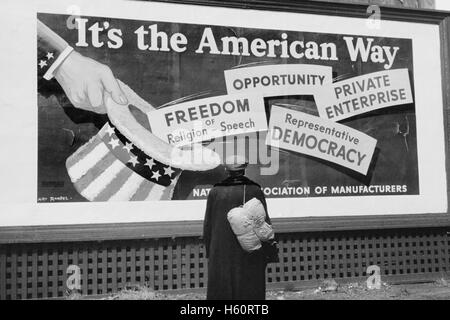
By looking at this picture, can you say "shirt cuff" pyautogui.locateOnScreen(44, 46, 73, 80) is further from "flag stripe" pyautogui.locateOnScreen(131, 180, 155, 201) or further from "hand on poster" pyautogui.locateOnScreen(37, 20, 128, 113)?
"flag stripe" pyautogui.locateOnScreen(131, 180, 155, 201)

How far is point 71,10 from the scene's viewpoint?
6.98m

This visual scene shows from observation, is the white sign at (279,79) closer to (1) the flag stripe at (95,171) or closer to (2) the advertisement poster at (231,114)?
(2) the advertisement poster at (231,114)

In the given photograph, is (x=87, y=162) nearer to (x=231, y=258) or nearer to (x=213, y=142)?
(x=213, y=142)

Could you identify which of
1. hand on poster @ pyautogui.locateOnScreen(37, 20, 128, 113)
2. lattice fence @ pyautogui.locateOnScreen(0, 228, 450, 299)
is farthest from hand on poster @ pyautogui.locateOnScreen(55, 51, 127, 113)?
lattice fence @ pyautogui.locateOnScreen(0, 228, 450, 299)

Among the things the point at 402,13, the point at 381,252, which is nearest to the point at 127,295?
the point at 381,252

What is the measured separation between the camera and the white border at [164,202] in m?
6.72

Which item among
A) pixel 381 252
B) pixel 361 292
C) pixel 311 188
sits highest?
pixel 311 188

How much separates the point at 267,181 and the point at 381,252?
82.8 inches

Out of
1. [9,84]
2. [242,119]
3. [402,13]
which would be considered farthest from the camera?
[402,13]

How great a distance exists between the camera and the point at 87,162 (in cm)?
698

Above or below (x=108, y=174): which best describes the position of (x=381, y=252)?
below

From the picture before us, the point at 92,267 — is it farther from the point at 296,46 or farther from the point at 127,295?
the point at 296,46

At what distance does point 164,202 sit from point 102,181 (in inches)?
34.9

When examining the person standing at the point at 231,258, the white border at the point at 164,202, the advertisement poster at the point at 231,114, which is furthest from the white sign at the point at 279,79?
the person standing at the point at 231,258
